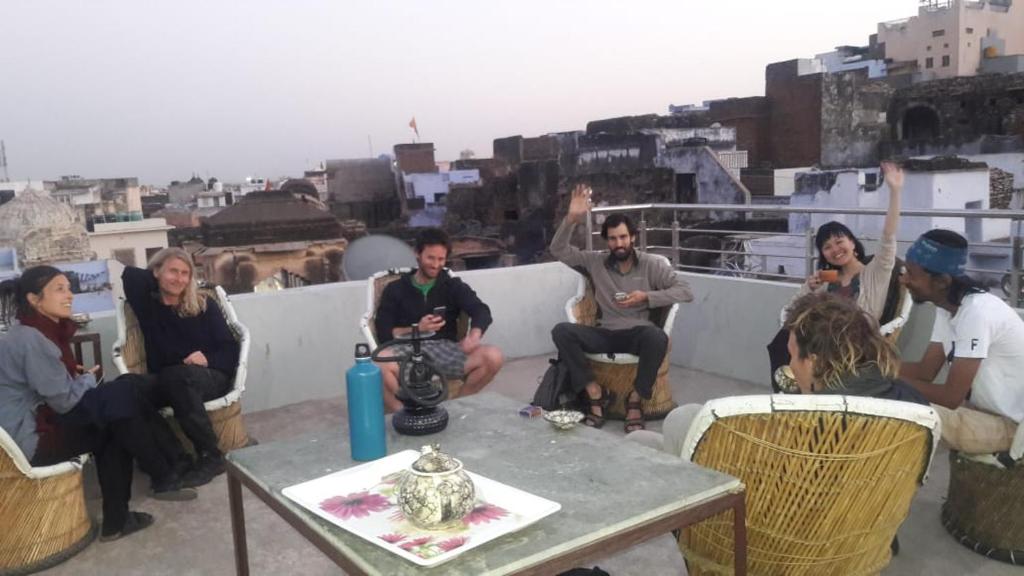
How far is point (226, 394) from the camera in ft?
11.7

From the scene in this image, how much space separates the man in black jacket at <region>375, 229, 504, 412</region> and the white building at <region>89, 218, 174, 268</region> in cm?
2235

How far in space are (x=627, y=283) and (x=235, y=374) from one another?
2.09 meters

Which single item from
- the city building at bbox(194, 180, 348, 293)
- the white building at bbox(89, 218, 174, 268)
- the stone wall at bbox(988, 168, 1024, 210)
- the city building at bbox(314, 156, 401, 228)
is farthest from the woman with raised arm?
the city building at bbox(314, 156, 401, 228)

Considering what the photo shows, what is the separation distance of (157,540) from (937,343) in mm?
2963

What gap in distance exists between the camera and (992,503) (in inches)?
97.0

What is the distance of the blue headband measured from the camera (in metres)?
2.45

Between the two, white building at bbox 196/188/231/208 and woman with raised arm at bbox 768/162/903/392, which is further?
white building at bbox 196/188/231/208

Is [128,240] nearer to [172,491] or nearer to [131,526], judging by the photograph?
[172,491]

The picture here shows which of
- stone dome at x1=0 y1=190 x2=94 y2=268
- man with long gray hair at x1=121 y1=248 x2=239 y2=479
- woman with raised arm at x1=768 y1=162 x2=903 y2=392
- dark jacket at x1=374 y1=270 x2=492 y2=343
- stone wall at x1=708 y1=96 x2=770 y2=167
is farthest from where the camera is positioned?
stone wall at x1=708 y1=96 x2=770 y2=167

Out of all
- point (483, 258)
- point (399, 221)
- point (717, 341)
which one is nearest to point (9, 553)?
point (717, 341)

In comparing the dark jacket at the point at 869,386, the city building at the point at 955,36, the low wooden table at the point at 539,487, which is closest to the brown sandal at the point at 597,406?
the low wooden table at the point at 539,487

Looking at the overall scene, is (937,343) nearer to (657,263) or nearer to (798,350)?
(798,350)

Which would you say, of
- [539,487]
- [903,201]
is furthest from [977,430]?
[903,201]

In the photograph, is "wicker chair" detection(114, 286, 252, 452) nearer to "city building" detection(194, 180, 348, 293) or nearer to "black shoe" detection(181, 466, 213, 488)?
"black shoe" detection(181, 466, 213, 488)
